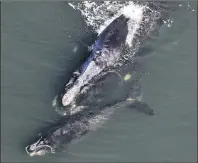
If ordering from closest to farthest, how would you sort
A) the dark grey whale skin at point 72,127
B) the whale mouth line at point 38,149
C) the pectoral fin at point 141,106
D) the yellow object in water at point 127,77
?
the whale mouth line at point 38,149
the dark grey whale skin at point 72,127
the pectoral fin at point 141,106
the yellow object in water at point 127,77

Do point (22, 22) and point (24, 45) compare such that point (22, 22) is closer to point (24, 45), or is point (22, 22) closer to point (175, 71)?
point (24, 45)

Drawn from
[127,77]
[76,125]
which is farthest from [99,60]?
[76,125]

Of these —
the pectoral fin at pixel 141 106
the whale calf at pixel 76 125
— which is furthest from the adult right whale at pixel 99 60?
the pectoral fin at pixel 141 106

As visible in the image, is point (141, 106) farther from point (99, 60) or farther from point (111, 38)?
point (111, 38)

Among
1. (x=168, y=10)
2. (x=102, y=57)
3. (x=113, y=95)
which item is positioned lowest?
(x=113, y=95)

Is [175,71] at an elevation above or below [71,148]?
above

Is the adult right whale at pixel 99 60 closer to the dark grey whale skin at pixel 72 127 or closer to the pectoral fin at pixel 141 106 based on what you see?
the dark grey whale skin at pixel 72 127

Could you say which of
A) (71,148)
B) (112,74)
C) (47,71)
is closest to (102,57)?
(112,74)

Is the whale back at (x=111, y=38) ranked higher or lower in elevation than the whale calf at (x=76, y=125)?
higher
